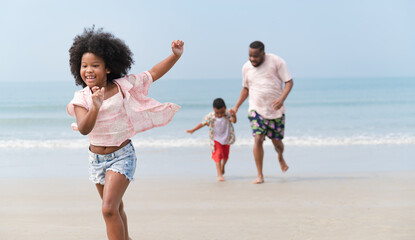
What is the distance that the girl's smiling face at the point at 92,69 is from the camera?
3611 millimetres

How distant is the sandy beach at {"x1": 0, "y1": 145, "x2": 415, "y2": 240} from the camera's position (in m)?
4.73

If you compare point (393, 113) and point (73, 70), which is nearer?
point (73, 70)

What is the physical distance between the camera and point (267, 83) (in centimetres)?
735

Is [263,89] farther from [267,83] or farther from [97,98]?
[97,98]

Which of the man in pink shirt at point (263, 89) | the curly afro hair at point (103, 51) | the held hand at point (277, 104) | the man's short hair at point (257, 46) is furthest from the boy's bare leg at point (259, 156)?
the curly afro hair at point (103, 51)

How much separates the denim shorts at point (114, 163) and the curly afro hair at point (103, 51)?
52 centimetres

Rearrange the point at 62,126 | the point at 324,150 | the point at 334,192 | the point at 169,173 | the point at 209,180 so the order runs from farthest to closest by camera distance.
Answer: the point at 62,126, the point at 324,150, the point at 169,173, the point at 209,180, the point at 334,192

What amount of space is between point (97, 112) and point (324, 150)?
343 inches

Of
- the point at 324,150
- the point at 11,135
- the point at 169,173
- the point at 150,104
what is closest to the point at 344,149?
the point at 324,150

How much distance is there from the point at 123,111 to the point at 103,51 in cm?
43

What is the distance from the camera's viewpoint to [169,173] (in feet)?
27.2

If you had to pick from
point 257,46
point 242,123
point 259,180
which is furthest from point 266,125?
point 242,123

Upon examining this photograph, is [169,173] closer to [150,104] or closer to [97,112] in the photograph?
[150,104]

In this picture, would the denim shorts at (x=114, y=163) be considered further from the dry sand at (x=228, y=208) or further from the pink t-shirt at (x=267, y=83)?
the pink t-shirt at (x=267, y=83)
